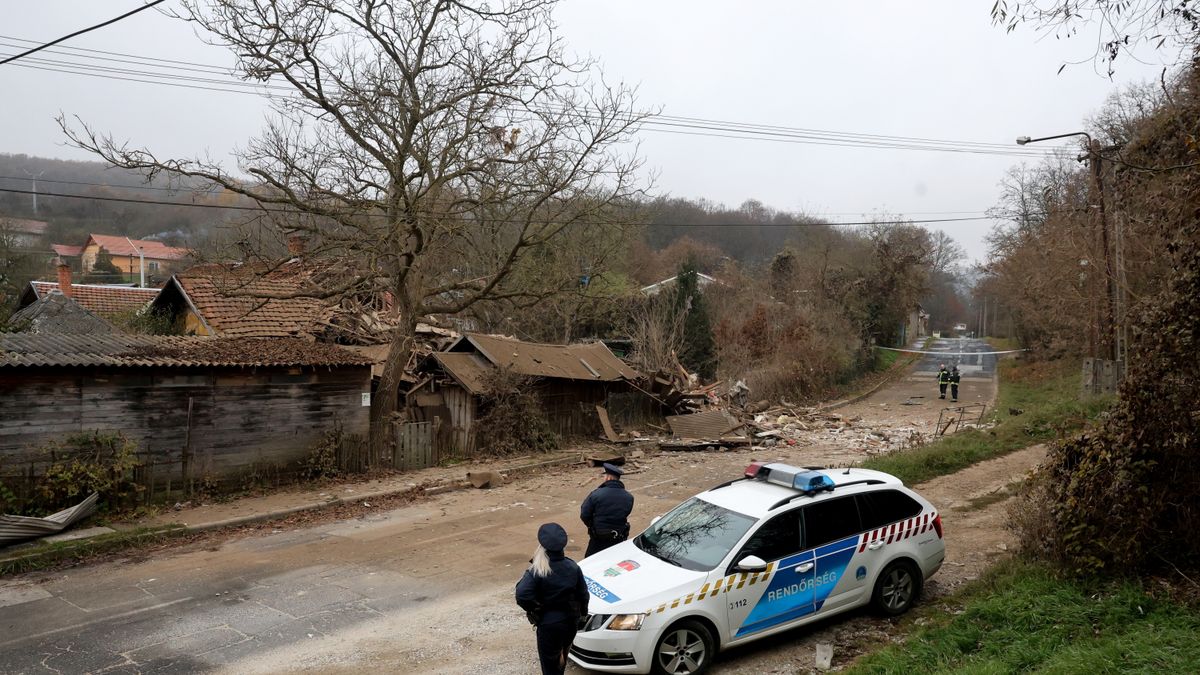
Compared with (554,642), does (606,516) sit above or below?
above

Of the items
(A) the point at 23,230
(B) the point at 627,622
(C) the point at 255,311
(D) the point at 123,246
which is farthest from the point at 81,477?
(D) the point at 123,246

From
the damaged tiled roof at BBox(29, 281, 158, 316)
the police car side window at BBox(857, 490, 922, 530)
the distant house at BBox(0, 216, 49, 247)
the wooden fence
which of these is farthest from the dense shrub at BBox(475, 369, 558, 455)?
the distant house at BBox(0, 216, 49, 247)

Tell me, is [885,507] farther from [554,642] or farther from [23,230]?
[23,230]

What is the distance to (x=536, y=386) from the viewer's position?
21.1 meters

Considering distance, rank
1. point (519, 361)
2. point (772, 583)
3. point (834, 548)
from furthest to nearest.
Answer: point (519, 361) < point (834, 548) < point (772, 583)

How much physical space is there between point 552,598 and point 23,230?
4587cm

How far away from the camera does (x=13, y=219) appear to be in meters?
37.2

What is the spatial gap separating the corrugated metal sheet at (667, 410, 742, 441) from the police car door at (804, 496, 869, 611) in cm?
1611

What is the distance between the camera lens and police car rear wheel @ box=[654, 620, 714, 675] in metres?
6.29

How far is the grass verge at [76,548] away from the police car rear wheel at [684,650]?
8.99 m

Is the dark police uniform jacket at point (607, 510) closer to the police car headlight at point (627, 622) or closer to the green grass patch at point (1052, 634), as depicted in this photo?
the police car headlight at point (627, 622)

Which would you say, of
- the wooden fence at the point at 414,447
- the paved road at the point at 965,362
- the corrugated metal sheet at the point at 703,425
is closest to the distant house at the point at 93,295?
the wooden fence at the point at 414,447

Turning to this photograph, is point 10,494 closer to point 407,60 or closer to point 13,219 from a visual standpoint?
point 407,60

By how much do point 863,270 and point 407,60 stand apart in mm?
40641
